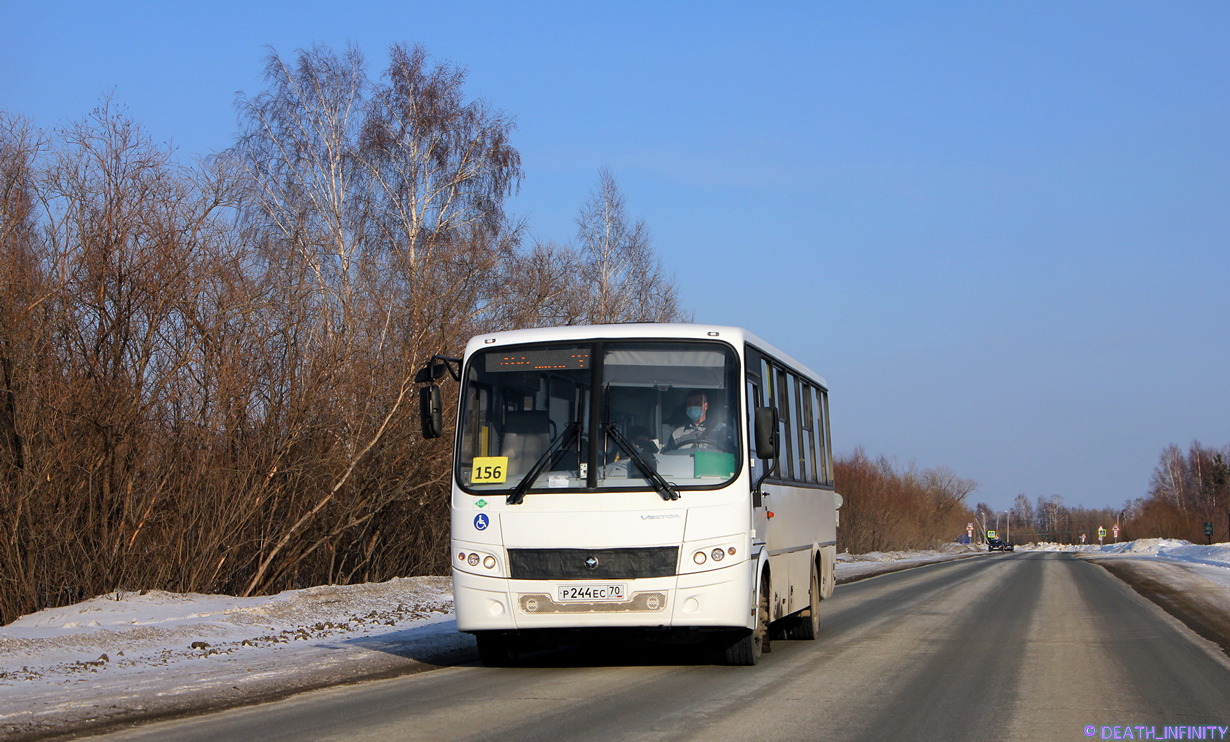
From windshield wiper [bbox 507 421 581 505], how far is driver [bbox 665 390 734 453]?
2.76ft

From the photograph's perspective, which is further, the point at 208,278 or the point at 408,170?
the point at 408,170

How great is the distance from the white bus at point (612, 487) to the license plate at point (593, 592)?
0.01m

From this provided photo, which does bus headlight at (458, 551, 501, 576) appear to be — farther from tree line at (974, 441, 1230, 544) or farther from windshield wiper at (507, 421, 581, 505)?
tree line at (974, 441, 1230, 544)

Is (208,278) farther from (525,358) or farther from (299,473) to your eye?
(525,358)

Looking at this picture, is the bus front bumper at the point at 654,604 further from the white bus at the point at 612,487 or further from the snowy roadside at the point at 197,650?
the snowy roadside at the point at 197,650

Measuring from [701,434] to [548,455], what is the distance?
135cm

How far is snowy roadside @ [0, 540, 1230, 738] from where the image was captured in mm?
8758

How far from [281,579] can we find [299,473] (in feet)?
7.35

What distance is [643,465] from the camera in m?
10.6

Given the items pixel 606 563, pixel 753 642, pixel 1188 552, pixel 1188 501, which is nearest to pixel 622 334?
pixel 606 563

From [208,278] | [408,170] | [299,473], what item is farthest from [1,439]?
[408,170]

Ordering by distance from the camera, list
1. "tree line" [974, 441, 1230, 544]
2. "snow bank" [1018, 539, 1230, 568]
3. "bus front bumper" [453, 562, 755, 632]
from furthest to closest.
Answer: "tree line" [974, 441, 1230, 544] < "snow bank" [1018, 539, 1230, 568] < "bus front bumper" [453, 562, 755, 632]

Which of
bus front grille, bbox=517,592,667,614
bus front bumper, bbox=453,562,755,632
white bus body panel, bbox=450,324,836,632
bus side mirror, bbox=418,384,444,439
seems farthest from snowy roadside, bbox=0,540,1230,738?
bus side mirror, bbox=418,384,444,439

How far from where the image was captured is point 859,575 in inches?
1432
